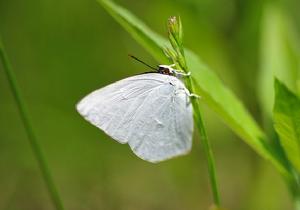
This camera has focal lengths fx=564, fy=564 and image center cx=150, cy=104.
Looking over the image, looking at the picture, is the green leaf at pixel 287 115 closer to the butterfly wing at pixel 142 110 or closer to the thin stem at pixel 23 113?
the butterfly wing at pixel 142 110

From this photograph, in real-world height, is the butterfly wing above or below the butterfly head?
below

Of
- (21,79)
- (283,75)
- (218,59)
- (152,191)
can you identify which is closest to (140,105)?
(283,75)

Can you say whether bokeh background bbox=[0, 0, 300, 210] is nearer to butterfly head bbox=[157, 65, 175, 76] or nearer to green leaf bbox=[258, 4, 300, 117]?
green leaf bbox=[258, 4, 300, 117]

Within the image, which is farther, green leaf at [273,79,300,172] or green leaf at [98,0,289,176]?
green leaf at [98,0,289,176]

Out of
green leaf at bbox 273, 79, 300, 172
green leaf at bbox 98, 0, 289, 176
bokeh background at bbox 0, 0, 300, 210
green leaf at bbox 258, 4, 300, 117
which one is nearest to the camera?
green leaf at bbox 273, 79, 300, 172

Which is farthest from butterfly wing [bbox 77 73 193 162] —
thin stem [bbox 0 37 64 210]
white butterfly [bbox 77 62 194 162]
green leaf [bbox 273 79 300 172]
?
green leaf [bbox 273 79 300 172]

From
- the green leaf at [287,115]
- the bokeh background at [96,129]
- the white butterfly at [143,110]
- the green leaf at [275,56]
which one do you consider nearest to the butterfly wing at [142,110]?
the white butterfly at [143,110]

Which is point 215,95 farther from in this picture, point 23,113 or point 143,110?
point 23,113

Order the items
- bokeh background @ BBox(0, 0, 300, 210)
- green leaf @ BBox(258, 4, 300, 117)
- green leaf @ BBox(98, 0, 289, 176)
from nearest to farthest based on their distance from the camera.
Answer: green leaf @ BBox(98, 0, 289, 176), green leaf @ BBox(258, 4, 300, 117), bokeh background @ BBox(0, 0, 300, 210)
